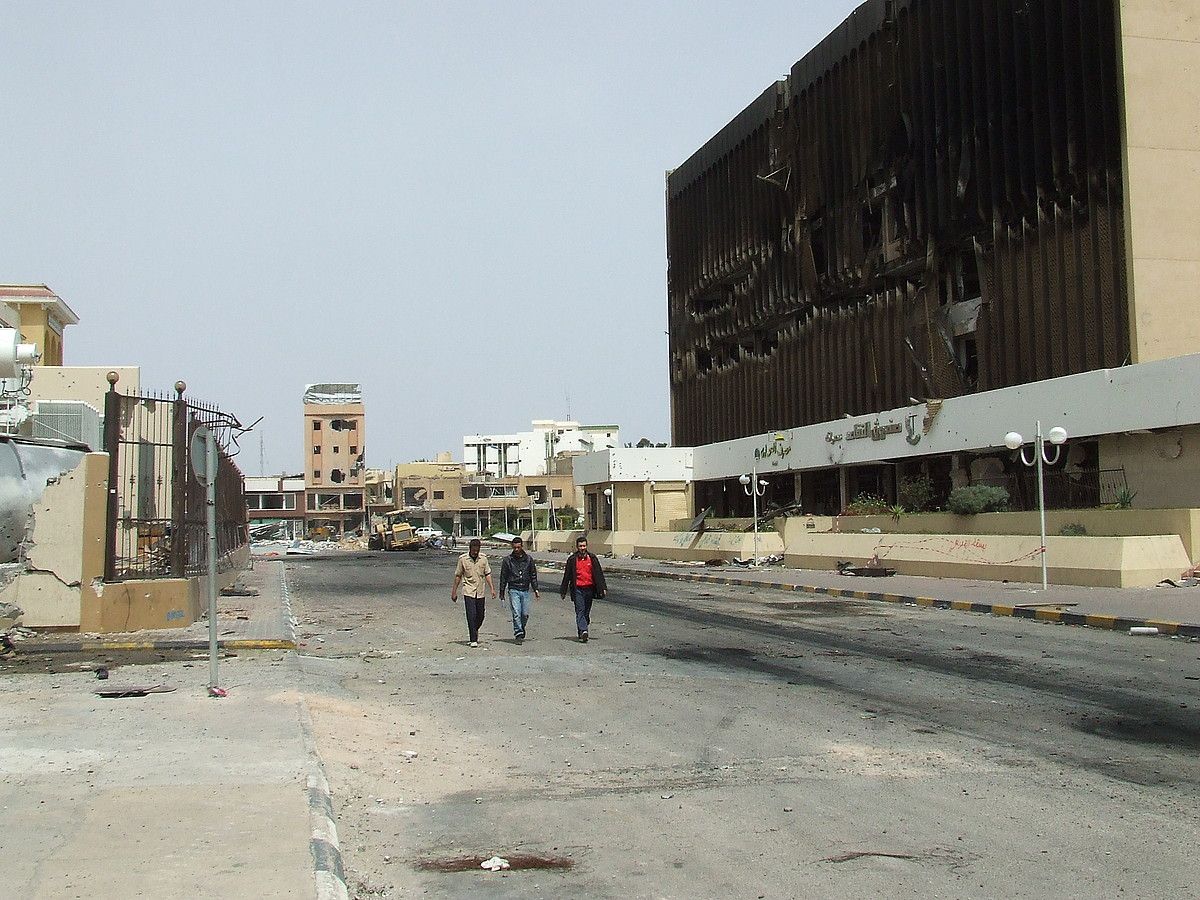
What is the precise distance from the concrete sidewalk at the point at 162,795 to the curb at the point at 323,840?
1cm

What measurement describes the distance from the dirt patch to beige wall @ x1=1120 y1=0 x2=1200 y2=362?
30432 millimetres

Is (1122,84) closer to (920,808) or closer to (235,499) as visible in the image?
(235,499)

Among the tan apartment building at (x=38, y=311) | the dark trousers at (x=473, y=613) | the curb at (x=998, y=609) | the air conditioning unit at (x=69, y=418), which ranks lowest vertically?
the curb at (x=998, y=609)

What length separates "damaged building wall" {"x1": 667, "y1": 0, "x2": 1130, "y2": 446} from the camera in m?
34.6

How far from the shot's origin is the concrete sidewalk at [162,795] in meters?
5.57

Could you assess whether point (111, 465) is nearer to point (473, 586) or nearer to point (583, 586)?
point (473, 586)

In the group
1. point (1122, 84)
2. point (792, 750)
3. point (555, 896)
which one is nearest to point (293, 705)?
point (792, 750)

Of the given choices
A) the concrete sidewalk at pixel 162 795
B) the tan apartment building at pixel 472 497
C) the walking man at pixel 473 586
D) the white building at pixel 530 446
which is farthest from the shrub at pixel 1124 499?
the white building at pixel 530 446

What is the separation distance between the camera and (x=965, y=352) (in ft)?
137

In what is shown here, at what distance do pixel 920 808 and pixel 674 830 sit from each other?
1599 millimetres

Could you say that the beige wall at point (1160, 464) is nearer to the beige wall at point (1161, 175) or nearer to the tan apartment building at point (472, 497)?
the beige wall at point (1161, 175)

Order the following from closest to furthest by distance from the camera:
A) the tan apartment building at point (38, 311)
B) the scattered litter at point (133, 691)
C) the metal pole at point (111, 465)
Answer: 1. the scattered litter at point (133, 691)
2. the metal pole at point (111, 465)
3. the tan apartment building at point (38, 311)

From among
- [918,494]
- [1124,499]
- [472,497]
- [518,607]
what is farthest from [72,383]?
[472,497]

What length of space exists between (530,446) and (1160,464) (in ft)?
456
